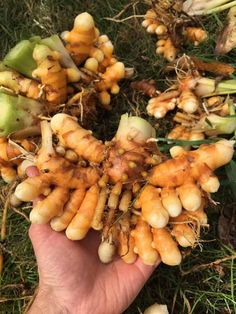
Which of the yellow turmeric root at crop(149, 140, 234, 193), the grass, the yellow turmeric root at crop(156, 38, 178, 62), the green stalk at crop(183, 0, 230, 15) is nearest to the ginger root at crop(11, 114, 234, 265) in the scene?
the yellow turmeric root at crop(149, 140, 234, 193)

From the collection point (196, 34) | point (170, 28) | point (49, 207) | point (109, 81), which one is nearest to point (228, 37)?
point (196, 34)

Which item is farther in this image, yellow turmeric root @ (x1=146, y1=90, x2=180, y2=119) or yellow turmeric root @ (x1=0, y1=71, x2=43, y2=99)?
yellow turmeric root @ (x1=146, y1=90, x2=180, y2=119)

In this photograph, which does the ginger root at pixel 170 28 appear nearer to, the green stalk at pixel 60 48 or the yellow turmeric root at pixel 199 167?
the green stalk at pixel 60 48

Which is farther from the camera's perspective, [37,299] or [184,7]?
[184,7]

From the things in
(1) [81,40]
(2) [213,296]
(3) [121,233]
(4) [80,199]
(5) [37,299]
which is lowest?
(2) [213,296]

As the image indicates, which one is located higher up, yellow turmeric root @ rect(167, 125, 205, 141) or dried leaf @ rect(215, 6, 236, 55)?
dried leaf @ rect(215, 6, 236, 55)

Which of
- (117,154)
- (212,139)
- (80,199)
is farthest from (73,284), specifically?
(212,139)

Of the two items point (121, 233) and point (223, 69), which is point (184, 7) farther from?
point (121, 233)

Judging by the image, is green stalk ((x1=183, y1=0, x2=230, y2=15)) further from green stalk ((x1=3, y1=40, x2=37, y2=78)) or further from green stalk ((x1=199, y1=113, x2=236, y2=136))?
green stalk ((x1=3, y1=40, x2=37, y2=78))
